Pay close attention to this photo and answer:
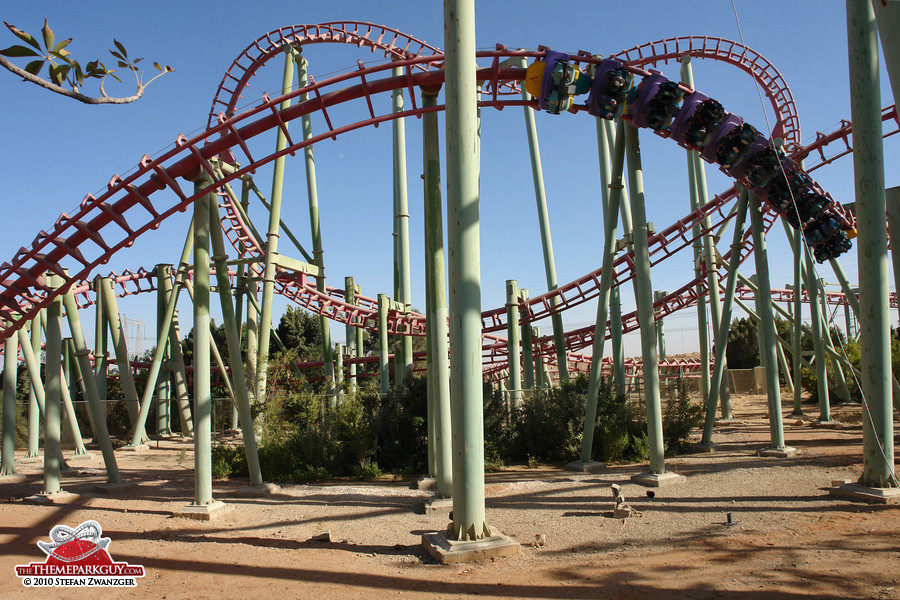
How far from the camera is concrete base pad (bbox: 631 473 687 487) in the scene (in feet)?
24.9

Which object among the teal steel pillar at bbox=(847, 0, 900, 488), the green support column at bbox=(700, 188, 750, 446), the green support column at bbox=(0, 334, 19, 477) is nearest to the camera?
the teal steel pillar at bbox=(847, 0, 900, 488)

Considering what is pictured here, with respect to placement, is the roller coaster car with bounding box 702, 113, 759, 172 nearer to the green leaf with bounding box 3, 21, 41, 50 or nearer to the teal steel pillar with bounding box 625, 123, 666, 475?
the teal steel pillar with bounding box 625, 123, 666, 475

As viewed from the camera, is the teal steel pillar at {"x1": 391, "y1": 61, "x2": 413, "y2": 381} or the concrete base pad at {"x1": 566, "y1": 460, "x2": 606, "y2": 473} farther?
the teal steel pillar at {"x1": 391, "y1": 61, "x2": 413, "y2": 381}

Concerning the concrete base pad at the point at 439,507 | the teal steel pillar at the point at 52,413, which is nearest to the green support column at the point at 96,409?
the teal steel pillar at the point at 52,413

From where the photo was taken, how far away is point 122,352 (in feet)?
46.9

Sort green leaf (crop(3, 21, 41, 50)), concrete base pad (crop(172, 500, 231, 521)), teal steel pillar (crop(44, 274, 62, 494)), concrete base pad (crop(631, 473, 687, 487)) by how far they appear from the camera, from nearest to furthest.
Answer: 1. green leaf (crop(3, 21, 41, 50))
2. concrete base pad (crop(172, 500, 231, 521))
3. concrete base pad (crop(631, 473, 687, 487))
4. teal steel pillar (crop(44, 274, 62, 494))

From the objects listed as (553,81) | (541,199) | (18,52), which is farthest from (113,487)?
(541,199)

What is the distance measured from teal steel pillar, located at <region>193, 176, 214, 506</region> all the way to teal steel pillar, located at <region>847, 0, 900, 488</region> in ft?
22.2

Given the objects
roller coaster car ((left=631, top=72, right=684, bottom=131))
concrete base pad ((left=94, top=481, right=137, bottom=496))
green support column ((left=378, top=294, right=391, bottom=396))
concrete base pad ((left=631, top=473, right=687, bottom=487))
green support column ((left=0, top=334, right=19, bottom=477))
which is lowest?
concrete base pad ((left=94, top=481, right=137, bottom=496))

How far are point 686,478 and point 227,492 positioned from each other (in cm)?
578

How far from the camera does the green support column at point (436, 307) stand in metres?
6.76

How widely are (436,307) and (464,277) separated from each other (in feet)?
6.58

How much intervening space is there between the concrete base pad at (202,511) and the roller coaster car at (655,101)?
6.83m

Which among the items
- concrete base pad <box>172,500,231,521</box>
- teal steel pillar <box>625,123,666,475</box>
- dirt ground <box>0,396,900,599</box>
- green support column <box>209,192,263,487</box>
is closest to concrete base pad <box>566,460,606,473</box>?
dirt ground <box>0,396,900,599</box>
